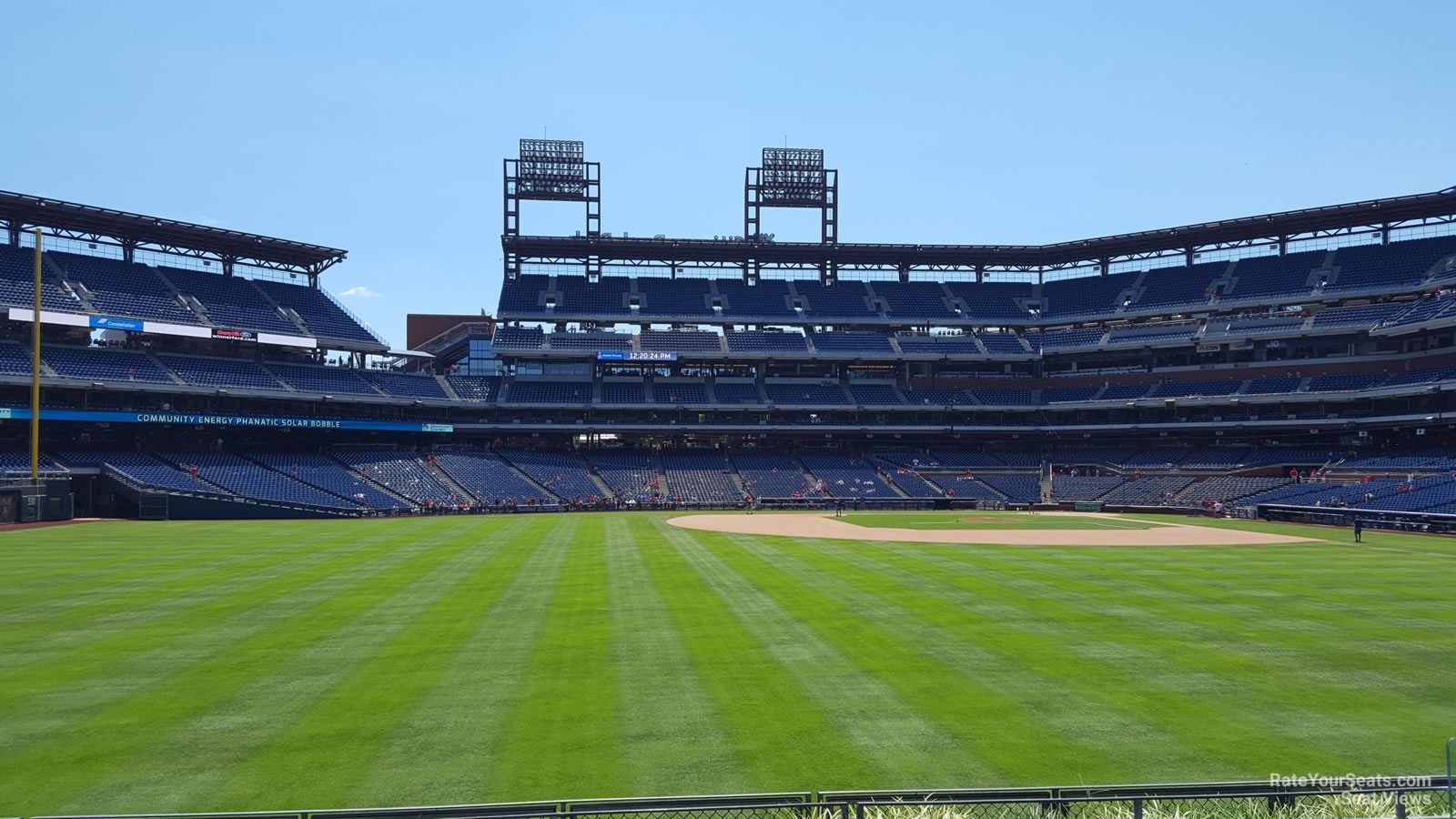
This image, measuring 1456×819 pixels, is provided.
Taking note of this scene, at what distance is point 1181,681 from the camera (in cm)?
1606

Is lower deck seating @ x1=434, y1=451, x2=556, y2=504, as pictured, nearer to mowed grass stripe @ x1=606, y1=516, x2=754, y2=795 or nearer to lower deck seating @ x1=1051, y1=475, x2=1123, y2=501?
lower deck seating @ x1=1051, y1=475, x2=1123, y2=501

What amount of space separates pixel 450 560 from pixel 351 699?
19486 mm

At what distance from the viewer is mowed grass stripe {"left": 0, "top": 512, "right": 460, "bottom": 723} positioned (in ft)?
50.5

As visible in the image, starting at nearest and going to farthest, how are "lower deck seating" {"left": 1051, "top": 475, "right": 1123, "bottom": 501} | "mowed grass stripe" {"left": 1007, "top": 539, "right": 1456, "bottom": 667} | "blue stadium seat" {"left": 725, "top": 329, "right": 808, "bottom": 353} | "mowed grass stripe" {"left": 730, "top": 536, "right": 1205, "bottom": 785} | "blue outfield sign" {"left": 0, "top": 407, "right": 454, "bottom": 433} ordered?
"mowed grass stripe" {"left": 730, "top": 536, "right": 1205, "bottom": 785} < "mowed grass stripe" {"left": 1007, "top": 539, "right": 1456, "bottom": 667} < "blue outfield sign" {"left": 0, "top": 407, "right": 454, "bottom": 433} < "lower deck seating" {"left": 1051, "top": 475, "right": 1123, "bottom": 501} < "blue stadium seat" {"left": 725, "top": 329, "right": 808, "bottom": 353}

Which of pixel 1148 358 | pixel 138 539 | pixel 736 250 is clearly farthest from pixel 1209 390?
pixel 138 539

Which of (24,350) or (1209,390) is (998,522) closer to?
(1209,390)

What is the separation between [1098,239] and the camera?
8919cm

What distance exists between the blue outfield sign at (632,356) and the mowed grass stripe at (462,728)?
209 ft

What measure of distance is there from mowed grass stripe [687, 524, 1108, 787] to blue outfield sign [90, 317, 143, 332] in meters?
64.0

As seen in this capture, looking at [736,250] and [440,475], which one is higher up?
[736,250]

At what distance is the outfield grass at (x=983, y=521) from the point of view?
53.5m

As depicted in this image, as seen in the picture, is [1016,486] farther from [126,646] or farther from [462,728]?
[462,728]

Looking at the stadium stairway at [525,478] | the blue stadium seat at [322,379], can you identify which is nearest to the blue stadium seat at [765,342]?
the stadium stairway at [525,478]

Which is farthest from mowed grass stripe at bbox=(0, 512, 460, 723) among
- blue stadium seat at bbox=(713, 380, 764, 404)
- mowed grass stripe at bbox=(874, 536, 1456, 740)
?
blue stadium seat at bbox=(713, 380, 764, 404)
